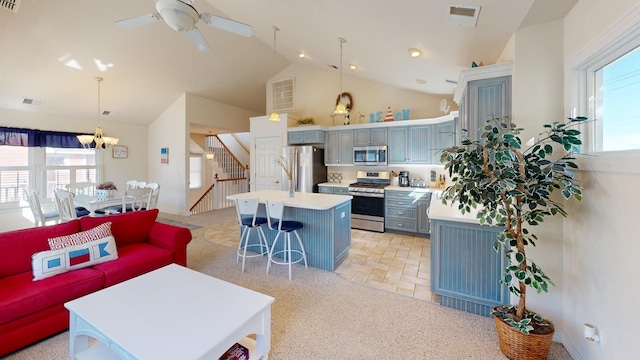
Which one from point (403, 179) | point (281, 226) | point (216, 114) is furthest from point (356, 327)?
point (216, 114)

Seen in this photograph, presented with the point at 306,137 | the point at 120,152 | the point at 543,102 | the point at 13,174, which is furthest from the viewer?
the point at 120,152

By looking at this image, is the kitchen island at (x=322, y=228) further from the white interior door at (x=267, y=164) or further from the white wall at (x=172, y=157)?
the white wall at (x=172, y=157)

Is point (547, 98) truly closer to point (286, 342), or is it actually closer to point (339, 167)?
point (286, 342)

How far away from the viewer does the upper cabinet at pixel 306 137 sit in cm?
580

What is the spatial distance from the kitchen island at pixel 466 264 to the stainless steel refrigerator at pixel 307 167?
136 inches

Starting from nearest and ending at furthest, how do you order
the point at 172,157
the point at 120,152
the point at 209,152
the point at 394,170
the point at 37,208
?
the point at 37,208 → the point at 394,170 → the point at 120,152 → the point at 172,157 → the point at 209,152

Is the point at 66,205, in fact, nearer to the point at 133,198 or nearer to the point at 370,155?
the point at 133,198

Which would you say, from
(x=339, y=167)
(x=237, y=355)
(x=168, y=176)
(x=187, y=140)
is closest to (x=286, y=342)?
(x=237, y=355)

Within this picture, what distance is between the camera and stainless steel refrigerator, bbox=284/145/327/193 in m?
5.75

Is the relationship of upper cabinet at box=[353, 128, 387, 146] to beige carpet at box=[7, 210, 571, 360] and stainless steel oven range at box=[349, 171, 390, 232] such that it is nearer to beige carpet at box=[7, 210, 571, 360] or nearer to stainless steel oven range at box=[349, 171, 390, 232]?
stainless steel oven range at box=[349, 171, 390, 232]

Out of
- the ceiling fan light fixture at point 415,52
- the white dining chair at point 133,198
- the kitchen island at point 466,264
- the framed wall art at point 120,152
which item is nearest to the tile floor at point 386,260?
the kitchen island at point 466,264

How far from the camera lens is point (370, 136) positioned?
5473 mm

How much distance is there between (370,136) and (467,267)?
354 cm

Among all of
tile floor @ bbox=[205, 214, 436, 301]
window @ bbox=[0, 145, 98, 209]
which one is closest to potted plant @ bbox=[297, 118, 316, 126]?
tile floor @ bbox=[205, 214, 436, 301]
